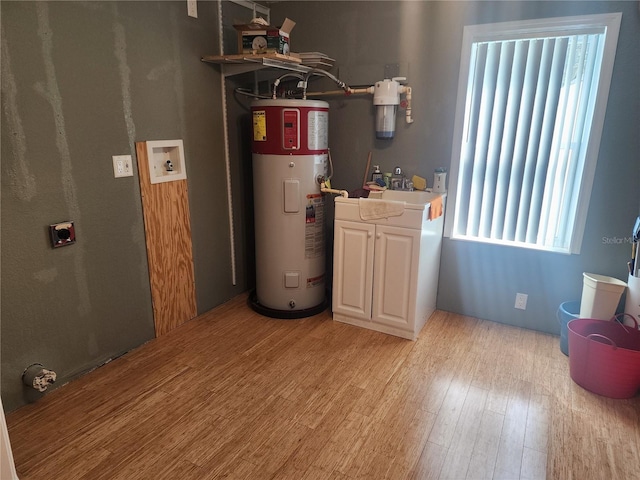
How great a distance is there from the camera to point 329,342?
2.72 meters

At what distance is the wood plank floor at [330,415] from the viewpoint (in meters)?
1.73

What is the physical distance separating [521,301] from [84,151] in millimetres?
2873

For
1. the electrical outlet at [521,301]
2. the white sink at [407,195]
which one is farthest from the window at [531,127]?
the electrical outlet at [521,301]

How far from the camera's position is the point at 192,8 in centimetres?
263

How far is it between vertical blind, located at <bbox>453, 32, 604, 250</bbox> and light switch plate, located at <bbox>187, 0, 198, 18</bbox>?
1.82m

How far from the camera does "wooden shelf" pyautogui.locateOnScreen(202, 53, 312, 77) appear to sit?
8.45ft

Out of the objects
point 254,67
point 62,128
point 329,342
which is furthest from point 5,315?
point 254,67

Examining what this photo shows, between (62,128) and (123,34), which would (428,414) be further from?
(123,34)

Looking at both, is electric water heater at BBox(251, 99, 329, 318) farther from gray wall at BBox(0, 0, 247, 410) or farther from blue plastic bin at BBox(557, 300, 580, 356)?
blue plastic bin at BBox(557, 300, 580, 356)

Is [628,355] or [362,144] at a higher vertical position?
[362,144]

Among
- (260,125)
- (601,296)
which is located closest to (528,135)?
(601,296)

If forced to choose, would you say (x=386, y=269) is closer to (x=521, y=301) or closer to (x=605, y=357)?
(x=521, y=301)

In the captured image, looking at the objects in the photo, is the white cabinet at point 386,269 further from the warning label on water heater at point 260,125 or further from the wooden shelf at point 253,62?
the wooden shelf at point 253,62

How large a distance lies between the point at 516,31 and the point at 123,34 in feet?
7.53
